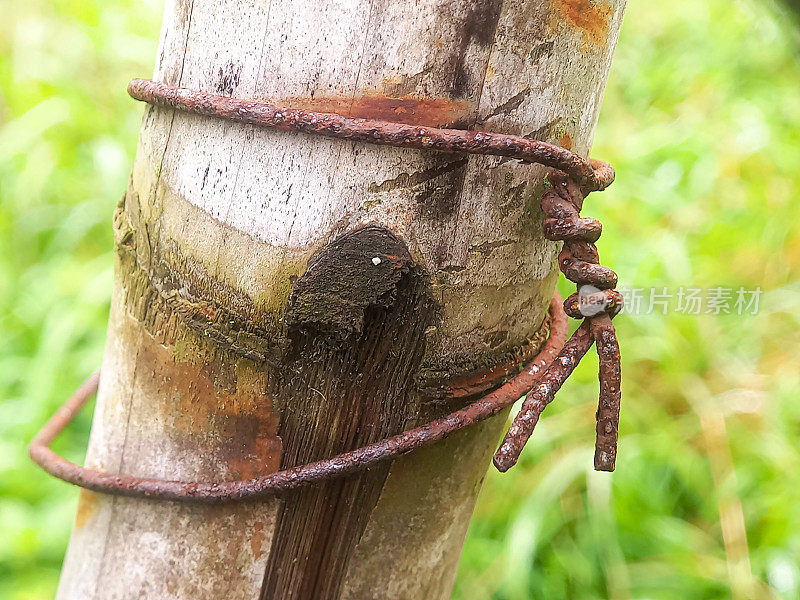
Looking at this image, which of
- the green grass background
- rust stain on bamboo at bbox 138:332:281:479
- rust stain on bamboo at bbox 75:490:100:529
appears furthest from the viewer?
the green grass background

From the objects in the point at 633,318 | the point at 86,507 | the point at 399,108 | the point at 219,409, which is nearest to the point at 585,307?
the point at 399,108

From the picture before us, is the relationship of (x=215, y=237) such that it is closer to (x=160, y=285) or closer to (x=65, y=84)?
(x=160, y=285)

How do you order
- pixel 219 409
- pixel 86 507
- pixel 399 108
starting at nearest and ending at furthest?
pixel 399 108
pixel 219 409
pixel 86 507

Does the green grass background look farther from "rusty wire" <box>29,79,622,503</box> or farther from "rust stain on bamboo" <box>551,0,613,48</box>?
"rust stain on bamboo" <box>551,0,613,48</box>

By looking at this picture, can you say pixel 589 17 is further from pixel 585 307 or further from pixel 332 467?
pixel 332 467

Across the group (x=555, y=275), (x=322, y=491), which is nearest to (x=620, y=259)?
(x=555, y=275)

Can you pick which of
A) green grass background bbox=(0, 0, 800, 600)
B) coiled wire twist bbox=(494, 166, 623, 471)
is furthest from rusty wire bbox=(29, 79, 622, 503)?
green grass background bbox=(0, 0, 800, 600)
